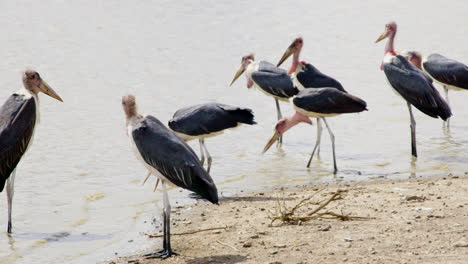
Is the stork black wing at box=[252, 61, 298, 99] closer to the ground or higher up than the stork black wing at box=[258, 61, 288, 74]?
closer to the ground

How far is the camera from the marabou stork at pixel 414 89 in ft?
34.8

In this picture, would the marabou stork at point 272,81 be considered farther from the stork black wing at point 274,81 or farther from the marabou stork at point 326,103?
the marabou stork at point 326,103

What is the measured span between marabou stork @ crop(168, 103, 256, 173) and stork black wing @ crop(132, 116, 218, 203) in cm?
236

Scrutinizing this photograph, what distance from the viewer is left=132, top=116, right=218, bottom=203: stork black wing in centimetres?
680

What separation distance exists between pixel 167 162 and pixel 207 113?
262cm

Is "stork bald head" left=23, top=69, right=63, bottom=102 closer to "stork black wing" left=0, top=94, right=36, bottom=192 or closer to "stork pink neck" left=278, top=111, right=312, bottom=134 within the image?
"stork black wing" left=0, top=94, right=36, bottom=192

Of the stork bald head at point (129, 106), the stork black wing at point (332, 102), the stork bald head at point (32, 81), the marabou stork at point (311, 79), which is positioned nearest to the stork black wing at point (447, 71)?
the marabou stork at point (311, 79)

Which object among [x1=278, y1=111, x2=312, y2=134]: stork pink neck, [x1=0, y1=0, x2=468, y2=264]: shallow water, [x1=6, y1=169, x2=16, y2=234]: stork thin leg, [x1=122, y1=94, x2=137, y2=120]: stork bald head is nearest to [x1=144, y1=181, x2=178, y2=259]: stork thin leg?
[x1=0, y1=0, x2=468, y2=264]: shallow water

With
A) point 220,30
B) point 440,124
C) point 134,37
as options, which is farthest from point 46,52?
point 440,124

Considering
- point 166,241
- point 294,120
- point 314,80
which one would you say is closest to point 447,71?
point 314,80

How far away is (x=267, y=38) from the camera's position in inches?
736

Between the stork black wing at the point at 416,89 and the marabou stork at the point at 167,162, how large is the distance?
4569 millimetres

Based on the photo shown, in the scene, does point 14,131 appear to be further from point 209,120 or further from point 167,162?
point 209,120

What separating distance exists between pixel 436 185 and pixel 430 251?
2368 millimetres
